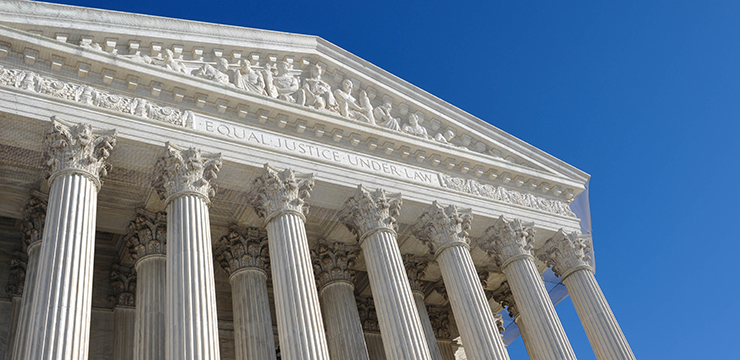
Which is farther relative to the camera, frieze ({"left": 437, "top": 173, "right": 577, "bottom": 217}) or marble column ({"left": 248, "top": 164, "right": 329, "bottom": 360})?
frieze ({"left": 437, "top": 173, "right": 577, "bottom": 217})

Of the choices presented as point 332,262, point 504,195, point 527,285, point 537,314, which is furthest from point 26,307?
point 504,195

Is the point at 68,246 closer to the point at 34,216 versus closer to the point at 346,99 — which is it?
the point at 34,216

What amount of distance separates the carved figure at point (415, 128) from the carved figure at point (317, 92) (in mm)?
3222

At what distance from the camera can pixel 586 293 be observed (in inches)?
993

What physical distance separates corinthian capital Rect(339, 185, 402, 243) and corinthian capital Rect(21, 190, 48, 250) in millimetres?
9455

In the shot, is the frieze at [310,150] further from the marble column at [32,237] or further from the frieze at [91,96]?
the marble column at [32,237]

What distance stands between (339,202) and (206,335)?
26.7ft

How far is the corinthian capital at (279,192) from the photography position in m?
20.1

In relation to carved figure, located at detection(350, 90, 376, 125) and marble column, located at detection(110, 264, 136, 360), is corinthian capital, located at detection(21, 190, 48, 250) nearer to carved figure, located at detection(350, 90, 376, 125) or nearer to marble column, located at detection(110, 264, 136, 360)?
marble column, located at detection(110, 264, 136, 360)

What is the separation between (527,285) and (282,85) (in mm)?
11464

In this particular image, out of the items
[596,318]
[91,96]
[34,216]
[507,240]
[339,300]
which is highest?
[91,96]

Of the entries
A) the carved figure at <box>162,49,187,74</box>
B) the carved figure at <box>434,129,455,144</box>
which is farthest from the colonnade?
the carved figure at <box>434,129,455,144</box>

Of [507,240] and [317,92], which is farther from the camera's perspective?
[507,240]

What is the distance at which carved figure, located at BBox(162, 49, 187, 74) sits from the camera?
829 inches
